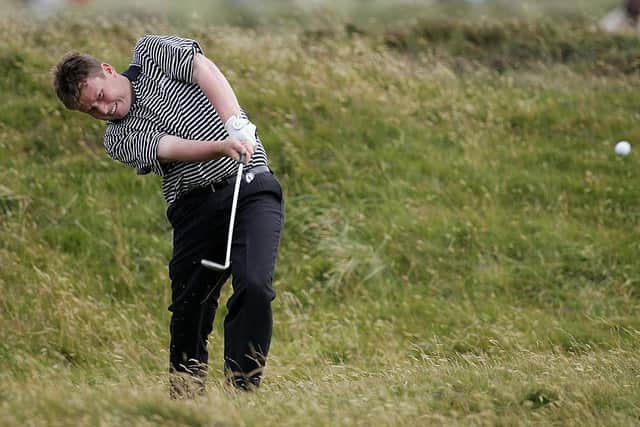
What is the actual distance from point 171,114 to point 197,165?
304mm

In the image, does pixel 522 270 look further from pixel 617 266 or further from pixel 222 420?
pixel 222 420

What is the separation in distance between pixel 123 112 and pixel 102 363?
2425 millimetres

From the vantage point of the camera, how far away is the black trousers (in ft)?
18.6

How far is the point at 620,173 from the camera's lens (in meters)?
11.0

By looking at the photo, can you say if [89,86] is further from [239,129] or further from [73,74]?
[239,129]

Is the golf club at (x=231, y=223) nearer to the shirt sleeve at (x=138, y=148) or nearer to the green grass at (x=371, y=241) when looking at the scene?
the shirt sleeve at (x=138, y=148)

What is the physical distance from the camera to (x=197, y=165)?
5.91 metres

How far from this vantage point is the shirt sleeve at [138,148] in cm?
578

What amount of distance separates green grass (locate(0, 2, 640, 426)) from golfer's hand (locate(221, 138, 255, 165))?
47.6 inches

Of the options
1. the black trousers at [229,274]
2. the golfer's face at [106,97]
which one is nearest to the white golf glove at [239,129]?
the black trousers at [229,274]

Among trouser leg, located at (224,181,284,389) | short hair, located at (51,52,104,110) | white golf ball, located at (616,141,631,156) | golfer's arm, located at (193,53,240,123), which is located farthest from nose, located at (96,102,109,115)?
white golf ball, located at (616,141,631,156)

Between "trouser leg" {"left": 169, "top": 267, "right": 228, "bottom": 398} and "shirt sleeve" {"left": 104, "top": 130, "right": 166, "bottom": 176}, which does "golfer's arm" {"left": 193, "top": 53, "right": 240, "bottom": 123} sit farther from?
"trouser leg" {"left": 169, "top": 267, "right": 228, "bottom": 398}

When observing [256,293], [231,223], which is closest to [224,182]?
[231,223]

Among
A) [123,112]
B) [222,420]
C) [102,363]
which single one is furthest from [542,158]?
[222,420]
